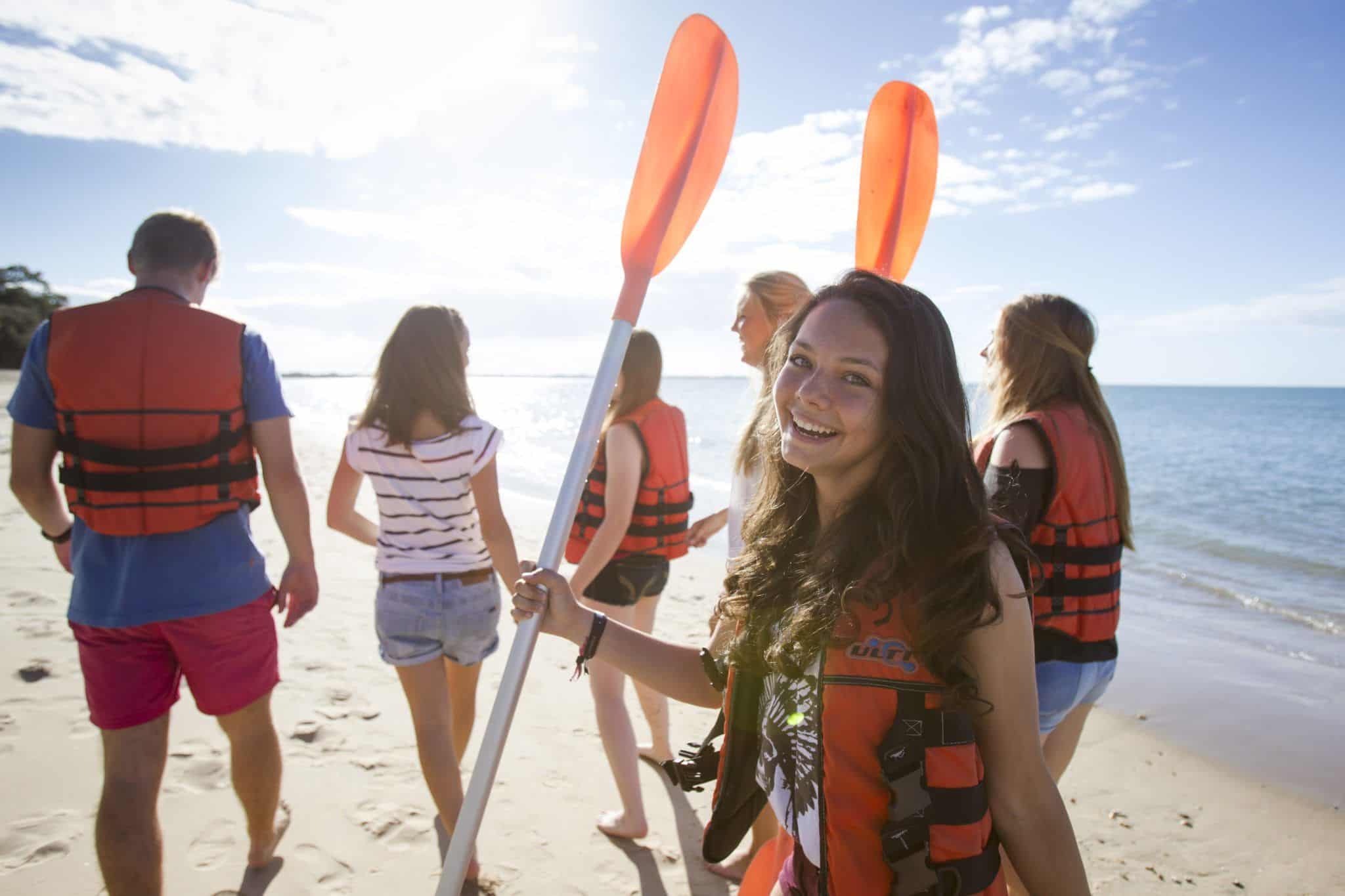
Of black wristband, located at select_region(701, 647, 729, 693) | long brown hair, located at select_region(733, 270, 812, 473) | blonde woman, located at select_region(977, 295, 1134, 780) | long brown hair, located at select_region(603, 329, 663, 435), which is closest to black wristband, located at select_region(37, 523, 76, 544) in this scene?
long brown hair, located at select_region(603, 329, 663, 435)

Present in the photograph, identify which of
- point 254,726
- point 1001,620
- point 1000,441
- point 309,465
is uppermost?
point 1000,441

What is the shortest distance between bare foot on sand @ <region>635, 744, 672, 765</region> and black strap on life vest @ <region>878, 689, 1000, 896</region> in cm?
275

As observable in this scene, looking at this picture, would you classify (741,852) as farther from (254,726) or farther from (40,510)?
(40,510)

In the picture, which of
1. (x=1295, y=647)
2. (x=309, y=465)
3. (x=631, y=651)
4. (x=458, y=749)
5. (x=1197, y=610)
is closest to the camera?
(x=631, y=651)

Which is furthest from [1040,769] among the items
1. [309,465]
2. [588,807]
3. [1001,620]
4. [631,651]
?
[309,465]

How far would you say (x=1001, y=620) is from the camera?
1.20m

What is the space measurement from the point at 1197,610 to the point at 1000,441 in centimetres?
767

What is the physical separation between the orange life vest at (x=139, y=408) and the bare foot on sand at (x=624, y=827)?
2.03m

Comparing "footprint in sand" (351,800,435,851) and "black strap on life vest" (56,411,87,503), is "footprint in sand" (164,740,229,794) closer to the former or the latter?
"footprint in sand" (351,800,435,851)

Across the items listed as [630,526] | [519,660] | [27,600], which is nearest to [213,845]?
[630,526]

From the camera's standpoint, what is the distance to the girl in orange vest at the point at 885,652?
1.17 m

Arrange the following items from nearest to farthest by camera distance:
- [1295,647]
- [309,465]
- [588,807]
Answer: [588,807] < [1295,647] < [309,465]

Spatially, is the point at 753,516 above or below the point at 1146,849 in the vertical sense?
above

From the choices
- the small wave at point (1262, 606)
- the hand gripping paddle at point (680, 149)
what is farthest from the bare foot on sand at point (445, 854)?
the small wave at point (1262, 606)
